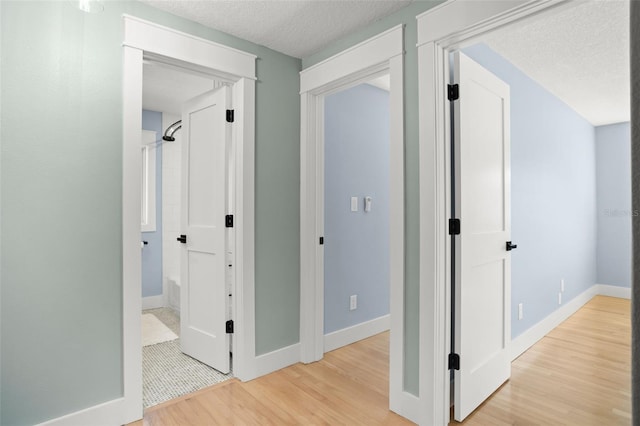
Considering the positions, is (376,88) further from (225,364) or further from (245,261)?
(225,364)

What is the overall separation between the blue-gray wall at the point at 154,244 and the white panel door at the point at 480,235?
12.5ft

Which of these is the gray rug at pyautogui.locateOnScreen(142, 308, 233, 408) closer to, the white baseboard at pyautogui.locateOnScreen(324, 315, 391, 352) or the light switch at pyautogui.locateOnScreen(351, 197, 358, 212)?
the white baseboard at pyautogui.locateOnScreen(324, 315, 391, 352)

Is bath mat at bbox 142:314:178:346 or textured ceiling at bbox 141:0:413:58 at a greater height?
textured ceiling at bbox 141:0:413:58

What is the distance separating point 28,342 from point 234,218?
4.26ft

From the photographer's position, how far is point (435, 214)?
1.97m

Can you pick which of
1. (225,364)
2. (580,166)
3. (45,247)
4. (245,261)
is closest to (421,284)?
(245,261)

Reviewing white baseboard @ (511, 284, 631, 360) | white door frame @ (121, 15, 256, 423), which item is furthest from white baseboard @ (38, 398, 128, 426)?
white baseboard @ (511, 284, 631, 360)

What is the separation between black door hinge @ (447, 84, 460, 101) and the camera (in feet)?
6.59

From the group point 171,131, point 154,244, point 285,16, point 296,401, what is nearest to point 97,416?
point 296,401

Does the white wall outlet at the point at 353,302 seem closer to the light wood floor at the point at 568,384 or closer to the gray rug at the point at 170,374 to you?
the gray rug at the point at 170,374

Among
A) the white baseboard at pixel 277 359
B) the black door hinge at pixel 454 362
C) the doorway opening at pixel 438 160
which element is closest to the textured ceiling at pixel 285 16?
the doorway opening at pixel 438 160

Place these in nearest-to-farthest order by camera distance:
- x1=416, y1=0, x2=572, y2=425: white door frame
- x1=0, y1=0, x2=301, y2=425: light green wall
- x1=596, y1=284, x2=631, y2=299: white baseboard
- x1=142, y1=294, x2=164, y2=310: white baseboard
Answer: x1=0, y1=0, x2=301, y2=425: light green wall < x1=416, y1=0, x2=572, y2=425: white door frame < x1=142, y1=294, x2=164, y2=310: white baseboard < x1=596, y1=284, x2=631, y2=299: white baseboard

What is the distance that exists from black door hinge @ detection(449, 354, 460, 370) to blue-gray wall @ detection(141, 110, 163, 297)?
3.79 m

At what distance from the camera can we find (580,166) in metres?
4.62
